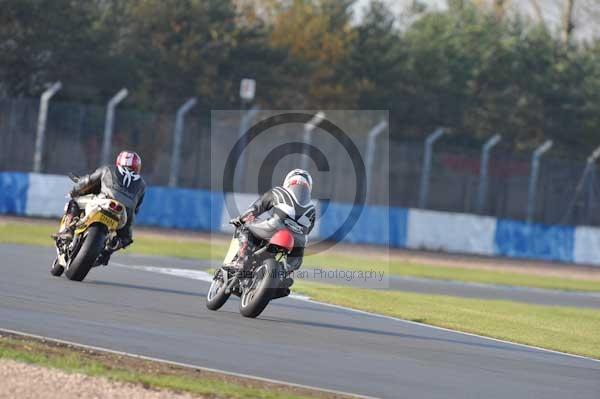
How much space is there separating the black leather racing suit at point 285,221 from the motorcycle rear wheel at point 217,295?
21.9 inches

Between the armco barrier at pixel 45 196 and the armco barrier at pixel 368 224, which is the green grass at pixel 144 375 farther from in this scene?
the armco barrier at pixel 368 224

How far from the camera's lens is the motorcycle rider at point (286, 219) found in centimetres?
1140

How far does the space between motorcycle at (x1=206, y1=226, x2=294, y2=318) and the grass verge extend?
281cm

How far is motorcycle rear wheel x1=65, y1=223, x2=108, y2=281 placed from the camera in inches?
507

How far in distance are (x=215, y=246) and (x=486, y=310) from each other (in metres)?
12.0

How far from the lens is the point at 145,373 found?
8.02 m

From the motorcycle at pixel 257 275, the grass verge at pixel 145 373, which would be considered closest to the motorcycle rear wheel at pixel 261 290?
the motorcycle at pixel 257 275

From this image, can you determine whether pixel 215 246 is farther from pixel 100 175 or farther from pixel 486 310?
pixel 100 175

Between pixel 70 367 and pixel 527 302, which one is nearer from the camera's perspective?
pixel 70 367

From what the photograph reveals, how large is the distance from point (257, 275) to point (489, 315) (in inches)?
216

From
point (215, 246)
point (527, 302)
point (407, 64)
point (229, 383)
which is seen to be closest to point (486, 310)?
point (527, 302)

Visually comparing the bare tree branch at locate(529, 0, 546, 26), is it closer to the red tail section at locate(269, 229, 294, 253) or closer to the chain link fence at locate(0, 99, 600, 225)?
the chain link fence at locate(0, 99, 600, 225)

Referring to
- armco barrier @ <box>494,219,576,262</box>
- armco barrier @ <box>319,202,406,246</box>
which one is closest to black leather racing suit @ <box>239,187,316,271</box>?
armco barrier @ <box>319,202,406,246</box>

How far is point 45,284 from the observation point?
13.0m
